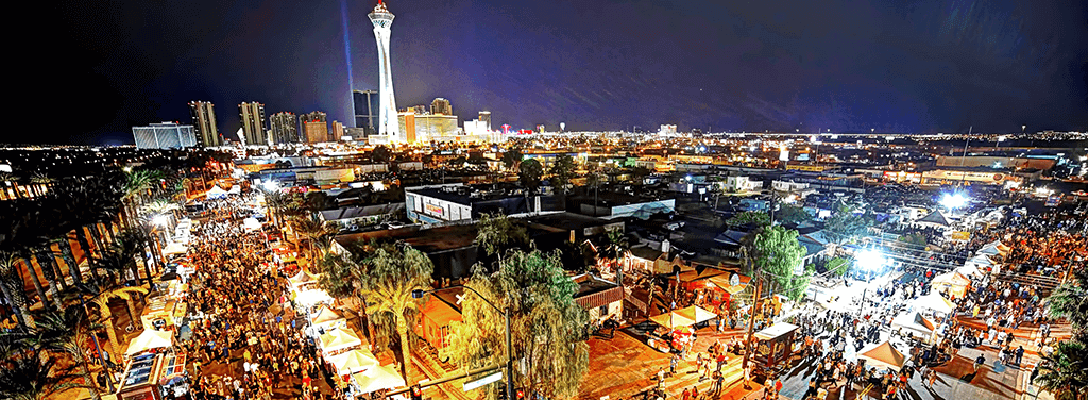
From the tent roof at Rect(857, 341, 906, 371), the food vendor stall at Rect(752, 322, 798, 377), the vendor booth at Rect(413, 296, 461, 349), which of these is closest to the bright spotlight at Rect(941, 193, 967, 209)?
the tent roof at Rect(857, 341, 906, 371)

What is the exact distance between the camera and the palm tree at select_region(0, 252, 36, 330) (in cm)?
1381

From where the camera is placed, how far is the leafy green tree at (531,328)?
1235 centimetres

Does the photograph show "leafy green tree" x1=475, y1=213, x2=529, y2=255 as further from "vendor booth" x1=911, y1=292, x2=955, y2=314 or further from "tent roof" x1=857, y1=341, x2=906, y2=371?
"vendor booth" x1=911, y1=292, x2=955, y2=314

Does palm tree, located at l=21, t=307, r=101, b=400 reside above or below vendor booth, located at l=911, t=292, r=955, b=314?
above

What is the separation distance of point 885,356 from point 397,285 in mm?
16648

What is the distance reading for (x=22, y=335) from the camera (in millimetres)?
12867

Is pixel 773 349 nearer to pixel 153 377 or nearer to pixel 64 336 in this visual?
pixel 153 377

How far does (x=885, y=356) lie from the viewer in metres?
14.6

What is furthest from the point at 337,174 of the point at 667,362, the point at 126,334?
the point at 667,362

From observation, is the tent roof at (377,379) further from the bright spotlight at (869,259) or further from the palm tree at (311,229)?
the bright spotlight at (869,259)

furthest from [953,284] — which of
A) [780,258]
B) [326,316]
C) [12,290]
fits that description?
[12,290]

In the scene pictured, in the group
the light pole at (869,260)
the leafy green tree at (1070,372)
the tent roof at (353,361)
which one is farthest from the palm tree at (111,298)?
the light pole at (869,260)

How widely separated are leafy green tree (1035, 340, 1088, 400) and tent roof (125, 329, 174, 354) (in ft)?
87.6

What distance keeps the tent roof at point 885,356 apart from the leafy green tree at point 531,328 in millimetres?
9823
